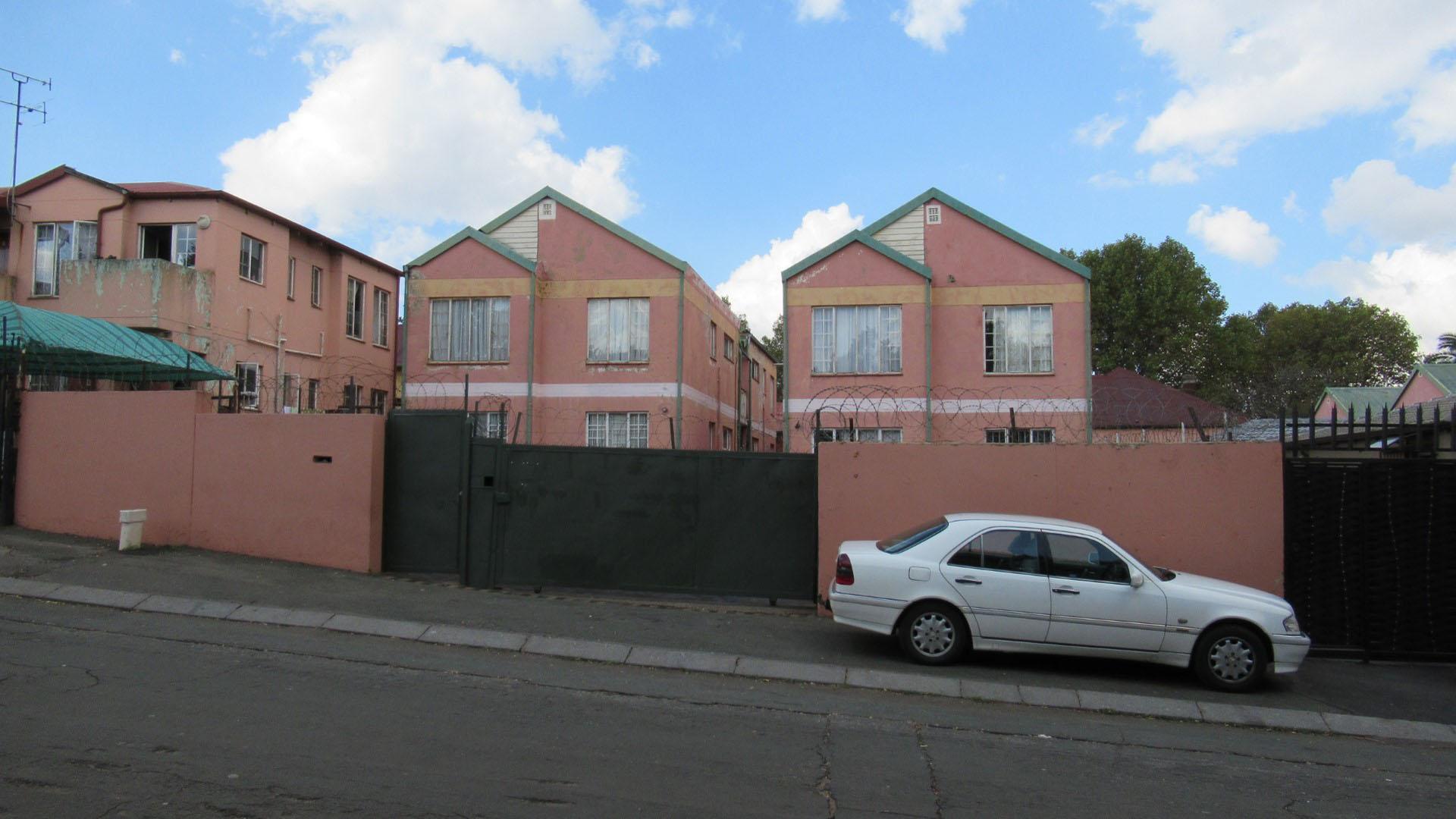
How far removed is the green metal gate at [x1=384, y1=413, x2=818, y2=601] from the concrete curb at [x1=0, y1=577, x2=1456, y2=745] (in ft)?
8.43

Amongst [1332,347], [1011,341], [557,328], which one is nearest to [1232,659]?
[1011,341]

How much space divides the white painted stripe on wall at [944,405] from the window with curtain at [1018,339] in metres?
0.74

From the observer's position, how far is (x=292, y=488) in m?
13.2

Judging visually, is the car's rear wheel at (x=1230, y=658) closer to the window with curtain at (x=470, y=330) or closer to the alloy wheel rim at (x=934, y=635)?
the alloy wheel rim at (x=934, y=635)

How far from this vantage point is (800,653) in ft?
32.3

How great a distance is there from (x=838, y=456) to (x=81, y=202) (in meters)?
20.6

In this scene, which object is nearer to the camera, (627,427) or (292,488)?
(292,488)

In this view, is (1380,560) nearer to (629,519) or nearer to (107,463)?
(629,519)

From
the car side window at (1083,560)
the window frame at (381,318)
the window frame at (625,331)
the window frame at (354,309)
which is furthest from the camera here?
the window frame at (381,318)

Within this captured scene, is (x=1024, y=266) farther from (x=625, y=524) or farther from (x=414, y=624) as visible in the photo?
(x=414, y=624)

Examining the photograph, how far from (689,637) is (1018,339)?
14.5m

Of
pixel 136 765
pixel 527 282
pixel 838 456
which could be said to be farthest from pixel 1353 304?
pixel 136 765

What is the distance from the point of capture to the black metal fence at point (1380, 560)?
10.9 metres

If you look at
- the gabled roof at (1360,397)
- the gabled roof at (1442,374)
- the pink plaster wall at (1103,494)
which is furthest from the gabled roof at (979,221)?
the gabled roof at (1360,397)
